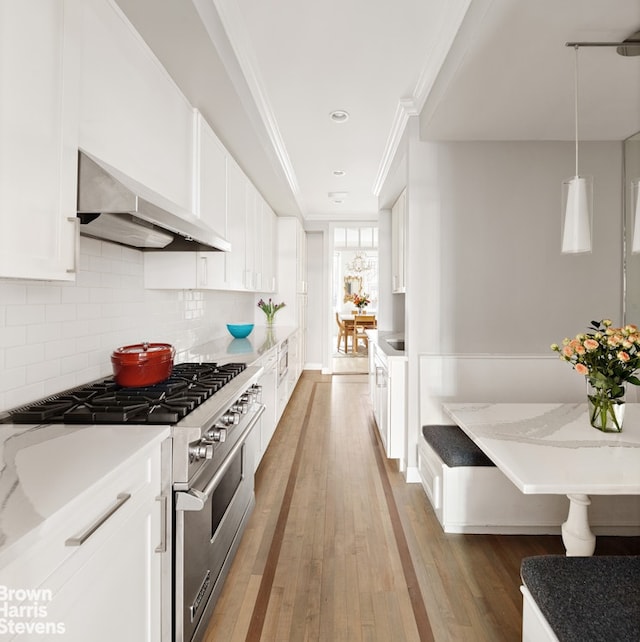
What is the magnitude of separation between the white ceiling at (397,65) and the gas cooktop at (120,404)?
1.47m

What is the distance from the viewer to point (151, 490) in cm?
129

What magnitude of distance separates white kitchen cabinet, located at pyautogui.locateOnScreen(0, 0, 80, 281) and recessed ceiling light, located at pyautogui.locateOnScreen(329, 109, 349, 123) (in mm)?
2156

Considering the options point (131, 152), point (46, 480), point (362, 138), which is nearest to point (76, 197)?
point (131, 152)

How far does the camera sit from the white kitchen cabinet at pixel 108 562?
0.81 m

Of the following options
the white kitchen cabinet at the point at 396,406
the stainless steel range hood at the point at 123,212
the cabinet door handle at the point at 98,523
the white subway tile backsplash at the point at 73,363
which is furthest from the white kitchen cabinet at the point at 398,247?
the cabinet door handle at the point at 98,523

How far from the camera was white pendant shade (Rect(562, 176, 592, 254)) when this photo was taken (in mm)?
1826

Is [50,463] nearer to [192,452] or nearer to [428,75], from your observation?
[192,452]

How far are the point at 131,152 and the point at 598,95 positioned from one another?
7.92 feet

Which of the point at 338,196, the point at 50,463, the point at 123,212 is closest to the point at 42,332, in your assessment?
the point at 123,212

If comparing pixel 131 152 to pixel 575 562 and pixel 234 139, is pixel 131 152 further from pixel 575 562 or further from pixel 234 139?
pixel 575 562

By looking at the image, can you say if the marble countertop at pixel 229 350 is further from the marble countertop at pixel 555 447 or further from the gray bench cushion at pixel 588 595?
the gray bench cushion at pixel 588 595

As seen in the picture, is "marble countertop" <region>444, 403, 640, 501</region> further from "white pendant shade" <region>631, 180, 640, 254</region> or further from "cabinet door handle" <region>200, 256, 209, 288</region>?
"cabinet door handle" <region>200, 256, 209, 288</region>

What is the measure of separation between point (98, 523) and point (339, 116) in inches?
123

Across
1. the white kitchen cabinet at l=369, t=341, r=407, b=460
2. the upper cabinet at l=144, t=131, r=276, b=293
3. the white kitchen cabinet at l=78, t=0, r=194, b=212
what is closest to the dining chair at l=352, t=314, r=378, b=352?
the upper cabinet at l=144, t=131, r=276, b=293
